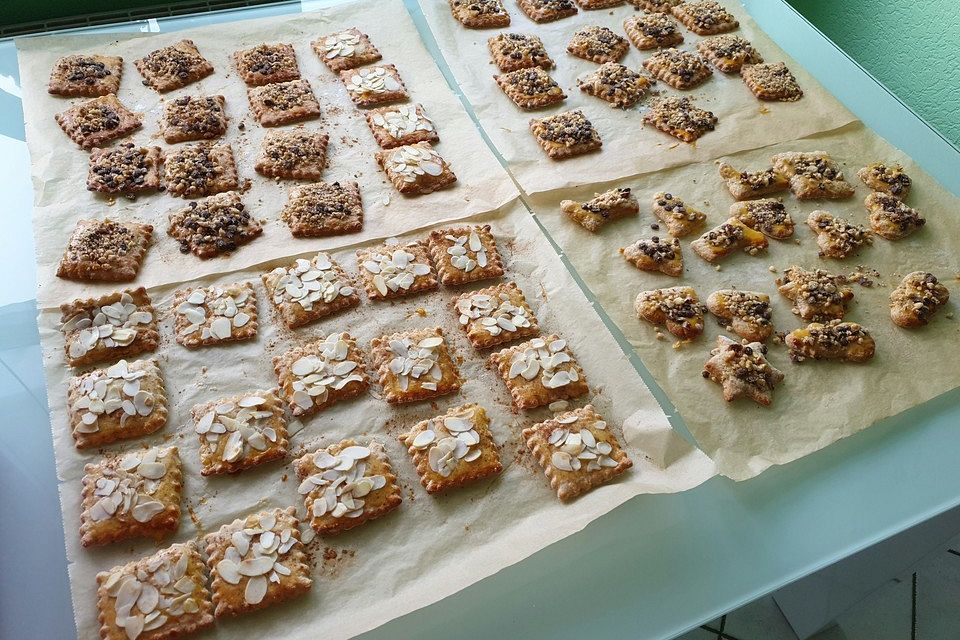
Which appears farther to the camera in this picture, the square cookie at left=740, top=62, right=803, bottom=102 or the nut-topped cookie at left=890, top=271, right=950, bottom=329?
the square cookie at left=740, top=62, right=803, bottom=102

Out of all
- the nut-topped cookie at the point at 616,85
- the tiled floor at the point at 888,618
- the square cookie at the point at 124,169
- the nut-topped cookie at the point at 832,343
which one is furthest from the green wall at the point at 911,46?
the square cookie at the point at 124,169

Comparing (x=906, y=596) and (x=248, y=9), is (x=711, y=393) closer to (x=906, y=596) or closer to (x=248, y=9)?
(x=906, y=596)

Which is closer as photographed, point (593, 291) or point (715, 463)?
point (715, 463)

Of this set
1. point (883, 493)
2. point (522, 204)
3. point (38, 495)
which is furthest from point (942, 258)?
point (38, 495)

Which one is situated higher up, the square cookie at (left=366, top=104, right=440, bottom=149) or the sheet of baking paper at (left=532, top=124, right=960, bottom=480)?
the square cookie at (left=366, top=104, right=440, bottom=149)

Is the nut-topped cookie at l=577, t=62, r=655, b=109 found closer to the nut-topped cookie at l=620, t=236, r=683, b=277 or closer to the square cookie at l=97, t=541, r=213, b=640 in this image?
the nut-topped cookie at l=620, t=236, r=683, b=277

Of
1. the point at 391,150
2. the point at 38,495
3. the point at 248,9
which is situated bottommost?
the point at 38,495

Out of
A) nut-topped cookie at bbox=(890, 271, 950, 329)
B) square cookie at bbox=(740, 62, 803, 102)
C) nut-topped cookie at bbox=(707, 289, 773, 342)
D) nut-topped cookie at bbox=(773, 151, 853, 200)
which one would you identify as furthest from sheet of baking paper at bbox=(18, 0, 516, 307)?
nut-topped cookie at bbox=(890, 271, 950, 329)
